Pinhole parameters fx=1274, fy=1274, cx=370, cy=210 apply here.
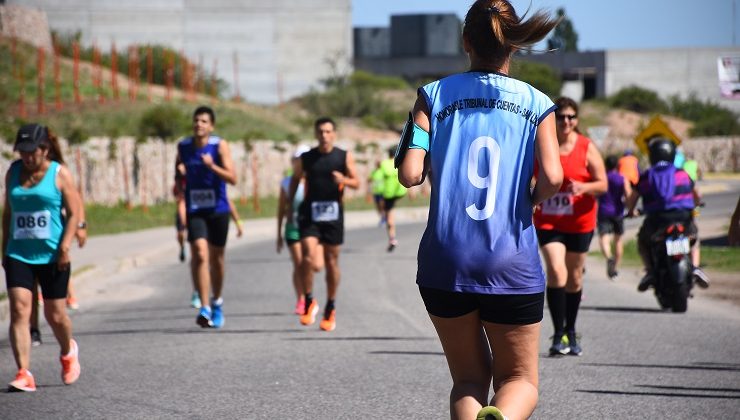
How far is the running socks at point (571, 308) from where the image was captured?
Result: 30.6 ft

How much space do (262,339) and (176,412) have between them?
3487 millimetres

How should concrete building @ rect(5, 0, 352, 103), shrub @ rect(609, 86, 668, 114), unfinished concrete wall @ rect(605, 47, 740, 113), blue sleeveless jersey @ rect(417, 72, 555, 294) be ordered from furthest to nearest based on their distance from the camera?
unfinished concrete wall @ rect(605, 47, 740, 113)
shrub @ rect(609, 86, 668, 114)
concrete building @ rect(5, 0, 352, 103)
blue sleeveless jersey @ rect(417, 72, 555, 294)

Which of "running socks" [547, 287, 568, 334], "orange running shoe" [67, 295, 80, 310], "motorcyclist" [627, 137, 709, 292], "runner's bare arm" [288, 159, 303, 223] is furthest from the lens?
"orange running shoe" [67, 295, 80, 310]

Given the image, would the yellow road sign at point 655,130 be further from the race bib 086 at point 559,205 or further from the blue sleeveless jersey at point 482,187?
the blue sleeveless jersey at point 482,187

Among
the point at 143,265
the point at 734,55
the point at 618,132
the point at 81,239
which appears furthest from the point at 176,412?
the point at 618,132

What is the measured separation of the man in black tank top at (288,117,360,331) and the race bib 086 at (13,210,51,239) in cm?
359

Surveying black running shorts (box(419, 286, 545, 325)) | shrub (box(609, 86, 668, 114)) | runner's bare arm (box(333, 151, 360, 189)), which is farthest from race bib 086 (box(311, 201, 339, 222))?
shrub (box(609, 86, 668, 114))

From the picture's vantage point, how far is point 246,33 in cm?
7169

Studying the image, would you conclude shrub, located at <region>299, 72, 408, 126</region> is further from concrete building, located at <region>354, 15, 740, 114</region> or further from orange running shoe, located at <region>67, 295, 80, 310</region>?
orange running shoe, located at <region>67, 295, 80, 310</region>

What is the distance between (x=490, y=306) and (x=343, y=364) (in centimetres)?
468

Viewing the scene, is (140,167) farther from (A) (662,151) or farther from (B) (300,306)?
(A) (662,151)

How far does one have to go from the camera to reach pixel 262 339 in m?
10.9

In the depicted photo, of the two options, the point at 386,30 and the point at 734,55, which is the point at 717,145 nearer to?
the point at 386,30

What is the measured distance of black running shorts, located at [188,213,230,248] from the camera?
11578 millimetres
